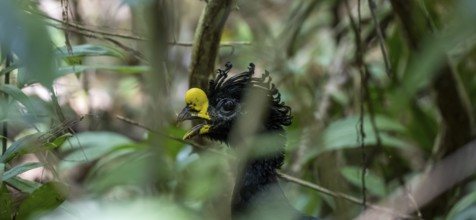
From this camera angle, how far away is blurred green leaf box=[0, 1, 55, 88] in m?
0.82

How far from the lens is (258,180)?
9.48 ft

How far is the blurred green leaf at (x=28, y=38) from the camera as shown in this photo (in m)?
0.82

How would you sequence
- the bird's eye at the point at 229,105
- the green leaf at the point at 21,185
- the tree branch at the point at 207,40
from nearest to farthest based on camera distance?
the green leaf at the point at 21,185 < the tree branch at the point at 207,40 < the bird's eye at the point at 229,105

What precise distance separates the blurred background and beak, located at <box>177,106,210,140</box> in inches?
3.7

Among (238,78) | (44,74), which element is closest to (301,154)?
(238,78)

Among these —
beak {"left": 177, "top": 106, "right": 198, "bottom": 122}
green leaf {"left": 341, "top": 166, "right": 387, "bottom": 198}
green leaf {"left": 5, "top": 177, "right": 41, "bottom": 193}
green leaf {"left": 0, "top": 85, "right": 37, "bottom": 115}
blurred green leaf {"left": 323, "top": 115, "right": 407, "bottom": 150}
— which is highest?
green leaf {"left": 0, "top": 85, "right": 37, "bottom": 115}

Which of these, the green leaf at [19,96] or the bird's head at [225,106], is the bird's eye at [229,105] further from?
the green leaf at [19,96]

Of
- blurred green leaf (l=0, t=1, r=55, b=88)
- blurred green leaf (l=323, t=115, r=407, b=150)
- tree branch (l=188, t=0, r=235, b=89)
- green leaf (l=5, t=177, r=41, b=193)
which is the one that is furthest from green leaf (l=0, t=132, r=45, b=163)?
blurred green leaf (l=323, t=115, r=407, b=150)

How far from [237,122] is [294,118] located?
1.35m

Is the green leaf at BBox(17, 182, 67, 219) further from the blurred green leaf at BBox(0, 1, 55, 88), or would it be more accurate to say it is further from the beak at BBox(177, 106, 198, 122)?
the blurred green leaf at BBox(0, 1, 55, 88)

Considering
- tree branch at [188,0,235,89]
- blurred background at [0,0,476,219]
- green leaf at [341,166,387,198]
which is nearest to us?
blurred background at [0,0,476,219]

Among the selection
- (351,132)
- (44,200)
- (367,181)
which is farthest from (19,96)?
(367,181)

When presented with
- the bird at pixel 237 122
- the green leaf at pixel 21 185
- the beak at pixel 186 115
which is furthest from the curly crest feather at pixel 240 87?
the green leaf at pixel 21 185

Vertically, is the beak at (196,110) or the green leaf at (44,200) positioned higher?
the beak at (196,110)
